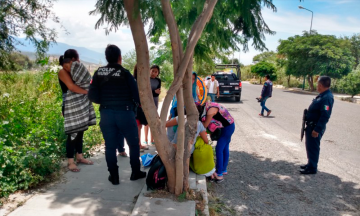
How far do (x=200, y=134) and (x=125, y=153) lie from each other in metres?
1.68

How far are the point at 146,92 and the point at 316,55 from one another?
29122mm

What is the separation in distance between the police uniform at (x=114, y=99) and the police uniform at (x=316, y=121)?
3155 millimetres

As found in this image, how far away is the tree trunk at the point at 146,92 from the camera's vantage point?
2.97 m

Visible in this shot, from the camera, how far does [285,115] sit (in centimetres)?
1210

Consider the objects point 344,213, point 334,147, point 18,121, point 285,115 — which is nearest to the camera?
point 344,213

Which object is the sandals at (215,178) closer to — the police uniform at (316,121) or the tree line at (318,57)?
the police uniform at (316,121)

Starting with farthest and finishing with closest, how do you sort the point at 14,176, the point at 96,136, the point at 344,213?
the point at 96,136
the point at 344,213
the point at 14,176

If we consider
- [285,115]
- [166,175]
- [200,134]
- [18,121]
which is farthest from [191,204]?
[285,115]

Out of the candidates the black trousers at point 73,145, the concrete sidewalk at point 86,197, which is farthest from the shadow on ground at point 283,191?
the black trousers at point 73,145

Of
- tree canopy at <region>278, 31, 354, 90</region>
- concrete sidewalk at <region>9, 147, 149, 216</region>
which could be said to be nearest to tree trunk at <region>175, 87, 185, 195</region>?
concrete sidewalk at <region>9, 147, 149, 216</region>

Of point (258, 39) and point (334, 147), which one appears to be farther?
point (334, 147)

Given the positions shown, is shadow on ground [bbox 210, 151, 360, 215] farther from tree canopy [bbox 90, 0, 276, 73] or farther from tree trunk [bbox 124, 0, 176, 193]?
tree canopy [bbox 90, 0, 276, 73]

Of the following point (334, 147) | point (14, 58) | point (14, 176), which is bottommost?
point (334, 147)

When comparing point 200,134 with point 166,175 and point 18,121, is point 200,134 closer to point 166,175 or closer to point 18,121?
point 166,175
